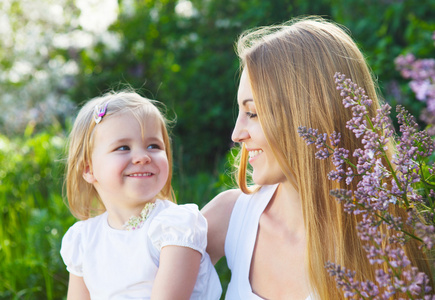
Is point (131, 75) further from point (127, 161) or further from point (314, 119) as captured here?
point (314, 119)

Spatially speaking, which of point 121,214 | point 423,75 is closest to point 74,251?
point 121,214

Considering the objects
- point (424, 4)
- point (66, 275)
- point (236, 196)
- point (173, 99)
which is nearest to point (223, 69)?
point (173, 99)

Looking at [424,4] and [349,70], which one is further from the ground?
[424,4]

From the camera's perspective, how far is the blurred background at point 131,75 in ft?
12.1

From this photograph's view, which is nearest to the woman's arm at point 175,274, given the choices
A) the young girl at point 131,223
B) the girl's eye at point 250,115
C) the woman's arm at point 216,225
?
the young girl at point 131,223

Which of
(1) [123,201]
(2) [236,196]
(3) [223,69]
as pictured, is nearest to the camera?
(1) [123,201]

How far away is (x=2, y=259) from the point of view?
3670 mm

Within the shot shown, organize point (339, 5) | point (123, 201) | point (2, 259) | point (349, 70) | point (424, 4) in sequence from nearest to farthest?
point (349, 70) < point (123, 201) < point (2, 259) < point (424, 4) < point (339, 5)

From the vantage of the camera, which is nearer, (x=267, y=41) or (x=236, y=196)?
(x=267, y=41)

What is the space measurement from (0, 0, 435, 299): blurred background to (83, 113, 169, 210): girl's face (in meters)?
0.68

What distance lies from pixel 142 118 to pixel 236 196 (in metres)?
0.62

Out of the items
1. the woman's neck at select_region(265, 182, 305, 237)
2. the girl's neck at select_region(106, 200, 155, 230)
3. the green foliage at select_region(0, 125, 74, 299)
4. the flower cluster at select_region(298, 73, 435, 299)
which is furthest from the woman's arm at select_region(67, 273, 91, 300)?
the flower cluster at select_region(298, 73, 435, 299)

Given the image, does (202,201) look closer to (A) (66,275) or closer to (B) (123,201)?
(A) (66,275)

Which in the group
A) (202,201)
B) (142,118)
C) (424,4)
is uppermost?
(424,4)
